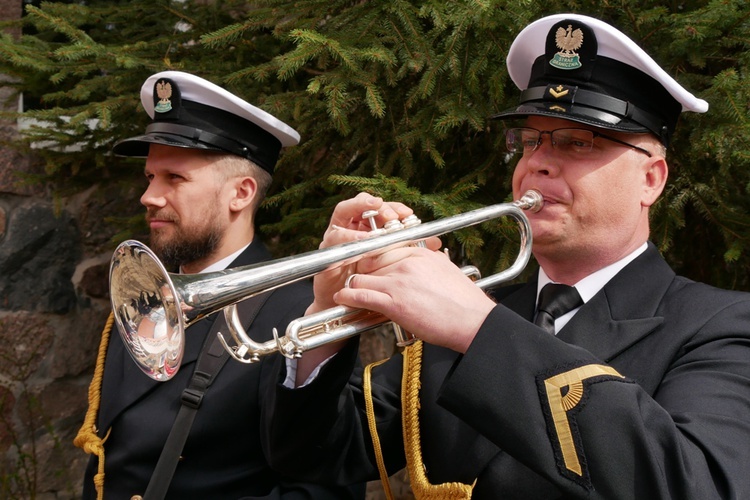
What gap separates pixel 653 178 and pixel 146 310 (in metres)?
1.39

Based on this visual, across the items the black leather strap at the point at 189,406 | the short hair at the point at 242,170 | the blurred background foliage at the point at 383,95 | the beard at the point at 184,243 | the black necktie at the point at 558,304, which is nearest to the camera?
the black necktie at the point at 558,304

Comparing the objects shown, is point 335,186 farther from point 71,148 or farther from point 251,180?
point 71,148

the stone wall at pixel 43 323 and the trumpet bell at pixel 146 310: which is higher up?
the trumpet bell at pixel 146 310

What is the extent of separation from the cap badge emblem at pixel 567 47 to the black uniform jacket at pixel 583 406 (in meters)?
0.54

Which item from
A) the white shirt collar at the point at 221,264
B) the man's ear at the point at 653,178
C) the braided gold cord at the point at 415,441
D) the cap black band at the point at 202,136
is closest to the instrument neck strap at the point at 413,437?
the braided gold cord at the point at 415,441

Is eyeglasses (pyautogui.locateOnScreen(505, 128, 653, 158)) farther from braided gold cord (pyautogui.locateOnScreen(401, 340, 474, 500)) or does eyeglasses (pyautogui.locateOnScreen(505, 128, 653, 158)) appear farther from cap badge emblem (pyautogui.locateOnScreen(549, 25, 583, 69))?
braided gold cord (pyautogui.locateOnScreen(401, 340, 474, 500))

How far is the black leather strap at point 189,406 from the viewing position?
7.60 ft

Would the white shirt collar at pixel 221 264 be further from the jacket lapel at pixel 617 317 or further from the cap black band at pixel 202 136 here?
the jacket lapel at pixel 617 317

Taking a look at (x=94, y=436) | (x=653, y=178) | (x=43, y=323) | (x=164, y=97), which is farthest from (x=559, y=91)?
(x=43, y=323)

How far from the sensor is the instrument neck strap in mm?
1785

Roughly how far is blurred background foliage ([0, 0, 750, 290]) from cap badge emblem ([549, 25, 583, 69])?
0.61 meters

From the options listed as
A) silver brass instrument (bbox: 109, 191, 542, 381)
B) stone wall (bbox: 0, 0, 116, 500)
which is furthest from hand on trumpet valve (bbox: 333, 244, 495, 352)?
stone wall (bbox: 0, 0, 116, 500)

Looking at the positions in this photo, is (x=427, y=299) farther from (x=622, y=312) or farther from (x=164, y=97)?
(x=164, y=97)

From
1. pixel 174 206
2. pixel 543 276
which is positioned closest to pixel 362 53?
pixel 174 206
